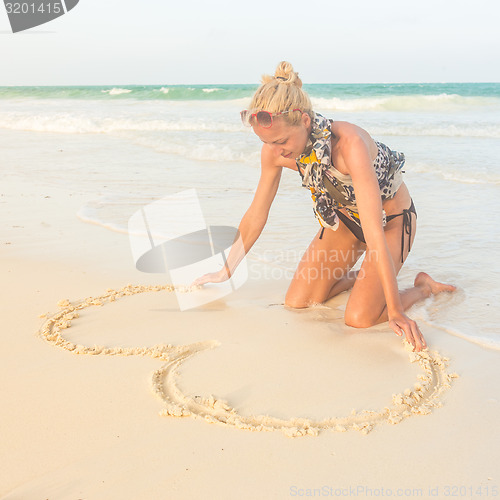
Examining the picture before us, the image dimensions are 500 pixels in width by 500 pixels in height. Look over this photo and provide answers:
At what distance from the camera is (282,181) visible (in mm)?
7531

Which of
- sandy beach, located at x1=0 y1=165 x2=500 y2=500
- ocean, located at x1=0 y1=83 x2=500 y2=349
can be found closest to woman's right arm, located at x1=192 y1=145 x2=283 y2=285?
sandy beach, located at x1=0 y1=165 x2=500 y2=500

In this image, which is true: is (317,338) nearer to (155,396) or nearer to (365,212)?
(365,212)

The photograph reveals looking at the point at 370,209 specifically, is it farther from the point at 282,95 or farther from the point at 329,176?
the point at 282,95

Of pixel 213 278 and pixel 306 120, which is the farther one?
pixel 213 278

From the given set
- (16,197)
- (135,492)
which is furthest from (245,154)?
(135,492)

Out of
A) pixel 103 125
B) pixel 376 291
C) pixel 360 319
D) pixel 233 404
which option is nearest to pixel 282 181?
pixel 376 291

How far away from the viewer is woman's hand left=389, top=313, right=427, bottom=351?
2705 millimetres

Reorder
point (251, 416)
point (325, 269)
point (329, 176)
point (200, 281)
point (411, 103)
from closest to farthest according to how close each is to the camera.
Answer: point (251, 416) < point (329, 176) < point (325, 269) < point (200, 281) < point (411, 103)

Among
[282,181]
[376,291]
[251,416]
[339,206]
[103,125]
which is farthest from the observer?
[103,125]

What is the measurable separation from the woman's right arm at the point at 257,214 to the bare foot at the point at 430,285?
3.68 feet

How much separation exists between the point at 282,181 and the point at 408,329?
16.4 ft

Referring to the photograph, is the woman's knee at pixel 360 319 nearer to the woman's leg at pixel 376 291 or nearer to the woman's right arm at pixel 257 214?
the woman's leg at pixel 376 291

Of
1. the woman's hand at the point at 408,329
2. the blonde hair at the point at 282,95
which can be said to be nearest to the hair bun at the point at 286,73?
the blonde hair at the point at 282,95

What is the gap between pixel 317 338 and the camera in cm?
301
